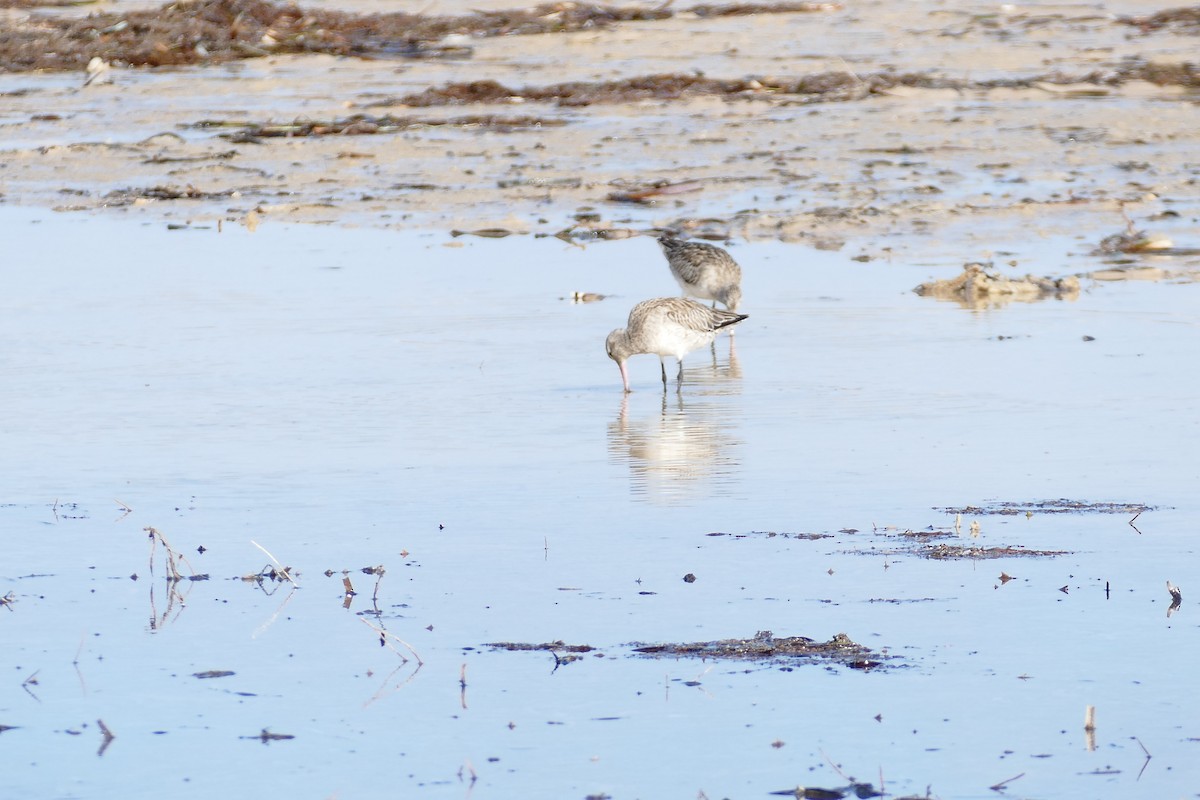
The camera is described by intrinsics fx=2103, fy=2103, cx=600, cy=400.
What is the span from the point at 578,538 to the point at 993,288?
6282 mm

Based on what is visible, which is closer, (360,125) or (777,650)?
(777,650)

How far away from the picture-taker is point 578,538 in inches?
286

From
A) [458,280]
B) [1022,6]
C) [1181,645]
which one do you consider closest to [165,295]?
[458,280]

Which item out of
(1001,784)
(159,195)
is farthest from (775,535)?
(159,195)

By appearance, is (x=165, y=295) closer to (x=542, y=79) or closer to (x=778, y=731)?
(x=778, y=731)

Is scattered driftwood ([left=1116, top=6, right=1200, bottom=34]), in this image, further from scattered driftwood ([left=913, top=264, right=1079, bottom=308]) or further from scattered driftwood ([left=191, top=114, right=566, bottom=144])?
scattered driftwood ([left=913, top=264, right=1079, bottom=308])

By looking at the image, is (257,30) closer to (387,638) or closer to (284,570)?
(284,570)

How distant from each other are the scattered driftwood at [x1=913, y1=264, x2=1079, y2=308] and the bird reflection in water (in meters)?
2.34

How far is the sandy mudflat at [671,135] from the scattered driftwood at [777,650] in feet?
30.5

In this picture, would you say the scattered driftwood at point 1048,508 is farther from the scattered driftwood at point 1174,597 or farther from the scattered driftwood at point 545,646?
the scattered driftwood at point 545,646

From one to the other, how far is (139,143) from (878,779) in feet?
61.0

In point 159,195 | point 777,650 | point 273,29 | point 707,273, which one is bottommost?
point 159,195

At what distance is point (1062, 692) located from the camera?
5465 millimetres

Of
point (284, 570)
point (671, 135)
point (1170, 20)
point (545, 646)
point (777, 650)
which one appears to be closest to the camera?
point (777, 650)
